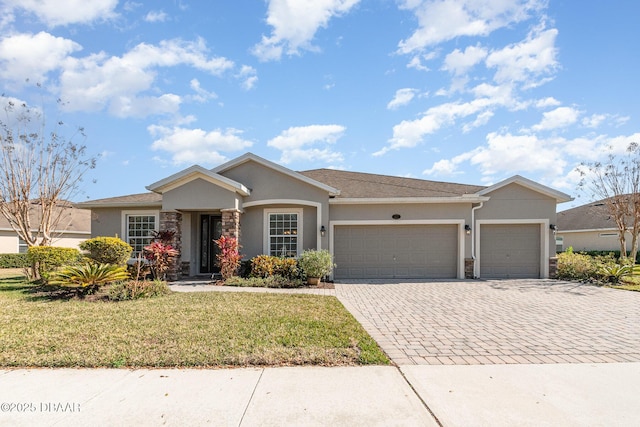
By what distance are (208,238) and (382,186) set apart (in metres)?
7.65

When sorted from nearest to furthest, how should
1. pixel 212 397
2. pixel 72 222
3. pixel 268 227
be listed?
1. pixel 212 397
2. pixel 268 227
3. pixel 72 222

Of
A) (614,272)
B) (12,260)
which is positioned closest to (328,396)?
(614,272)

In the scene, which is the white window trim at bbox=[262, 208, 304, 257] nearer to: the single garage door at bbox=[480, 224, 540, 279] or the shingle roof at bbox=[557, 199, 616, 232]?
the single garage door at bbox=[480, 224, 540, 279]

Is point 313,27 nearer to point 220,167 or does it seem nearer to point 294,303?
point 220,167

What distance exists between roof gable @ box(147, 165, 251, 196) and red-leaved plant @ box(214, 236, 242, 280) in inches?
72.7

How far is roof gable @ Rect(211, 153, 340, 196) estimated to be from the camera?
1288cm

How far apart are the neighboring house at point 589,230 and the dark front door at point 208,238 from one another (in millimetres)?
23026

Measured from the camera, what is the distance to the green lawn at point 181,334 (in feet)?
14.9

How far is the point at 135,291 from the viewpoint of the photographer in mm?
8961

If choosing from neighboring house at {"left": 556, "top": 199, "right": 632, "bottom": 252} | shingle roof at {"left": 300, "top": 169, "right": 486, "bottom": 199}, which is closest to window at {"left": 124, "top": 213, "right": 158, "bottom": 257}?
shingle roof at {"left": 300, "top": 169, "right": 486, "bottom": 199}

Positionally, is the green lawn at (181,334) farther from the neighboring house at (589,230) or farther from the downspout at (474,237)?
the neighboring house at (589,230)

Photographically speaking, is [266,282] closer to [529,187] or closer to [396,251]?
[396,251]

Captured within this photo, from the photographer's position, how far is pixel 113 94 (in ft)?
42.8

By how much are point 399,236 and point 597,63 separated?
805 centimetres
